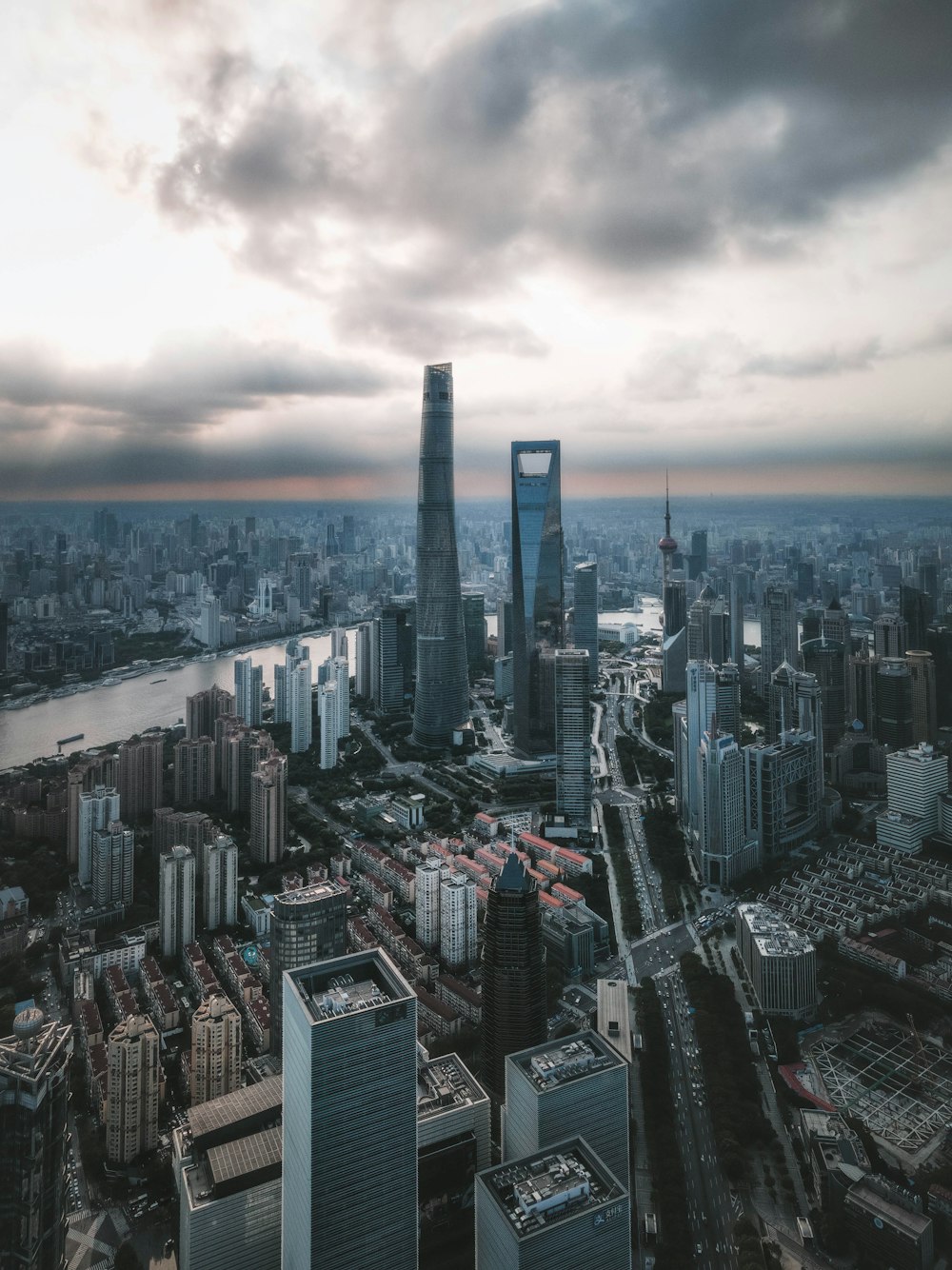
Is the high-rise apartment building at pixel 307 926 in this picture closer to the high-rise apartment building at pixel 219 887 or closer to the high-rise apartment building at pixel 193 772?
the high-rise apartment building at pixel 219 887

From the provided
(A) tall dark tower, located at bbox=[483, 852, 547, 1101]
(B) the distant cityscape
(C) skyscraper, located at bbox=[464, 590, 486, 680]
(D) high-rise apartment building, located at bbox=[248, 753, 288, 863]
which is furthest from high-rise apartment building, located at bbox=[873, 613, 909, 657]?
(C) skyscraper, located at bbox=[464, 590, 486, 680]

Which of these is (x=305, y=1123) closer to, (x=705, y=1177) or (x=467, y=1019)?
(x=705, y=1177)

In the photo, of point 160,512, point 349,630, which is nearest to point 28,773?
point 160,512

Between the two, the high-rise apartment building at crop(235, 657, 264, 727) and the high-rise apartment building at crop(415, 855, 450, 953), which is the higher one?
the high-rise apartment building at crop(235, 657, 264, 727)

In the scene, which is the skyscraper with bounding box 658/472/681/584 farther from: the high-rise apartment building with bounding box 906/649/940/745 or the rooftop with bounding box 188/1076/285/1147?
the rooftop with bounding box 188/1076/285/1147

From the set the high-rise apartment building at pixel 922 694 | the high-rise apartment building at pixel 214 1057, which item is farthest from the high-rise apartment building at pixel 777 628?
the high-rise apartment building at pixel 214 1057

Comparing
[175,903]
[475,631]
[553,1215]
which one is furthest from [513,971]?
[475,631]
